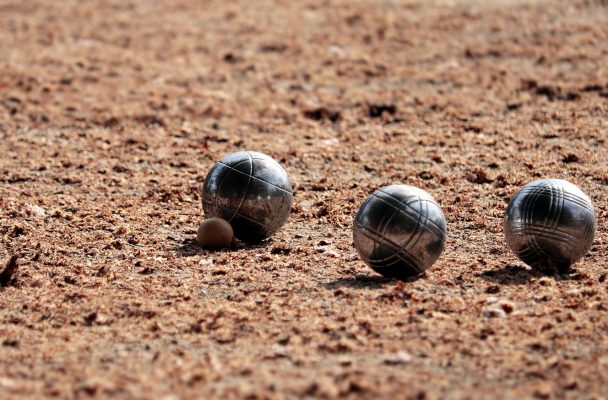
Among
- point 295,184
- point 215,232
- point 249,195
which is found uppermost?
point 249,195

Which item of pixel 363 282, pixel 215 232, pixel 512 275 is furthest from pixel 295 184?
pixel 512 275

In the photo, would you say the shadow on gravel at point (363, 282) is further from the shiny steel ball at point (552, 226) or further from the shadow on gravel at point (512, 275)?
the shiny steel ball at point (552, 226)

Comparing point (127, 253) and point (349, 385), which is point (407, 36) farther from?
point (349, 385)

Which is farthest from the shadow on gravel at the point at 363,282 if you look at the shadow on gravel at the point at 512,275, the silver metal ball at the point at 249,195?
the silver metal ball at the point at 249,195

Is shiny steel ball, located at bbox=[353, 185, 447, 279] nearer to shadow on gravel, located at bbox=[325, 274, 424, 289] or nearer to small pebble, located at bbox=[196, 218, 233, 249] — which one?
shadow on gravel, located at bbox=[325, 274, 424, 289]

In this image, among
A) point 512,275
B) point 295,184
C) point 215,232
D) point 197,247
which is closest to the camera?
point 512,275

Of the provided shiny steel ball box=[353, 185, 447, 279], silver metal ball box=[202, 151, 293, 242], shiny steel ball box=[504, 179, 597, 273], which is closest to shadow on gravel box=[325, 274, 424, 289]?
shiny steel ball box=[353, 185, 447, 279]

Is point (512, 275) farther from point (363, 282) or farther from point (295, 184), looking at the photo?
point (295, 184)
